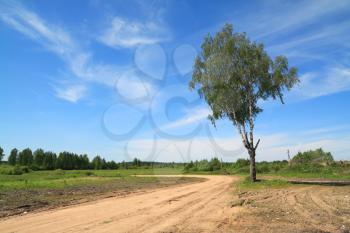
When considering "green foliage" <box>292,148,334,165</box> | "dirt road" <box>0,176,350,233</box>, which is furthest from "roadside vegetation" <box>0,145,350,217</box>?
"dirt road" <box>0,176,350,233</box>

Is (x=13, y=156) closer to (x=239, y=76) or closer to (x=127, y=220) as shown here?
(x=239, y=76)

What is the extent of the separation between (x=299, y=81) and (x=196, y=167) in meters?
53.8

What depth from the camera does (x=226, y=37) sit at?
105ft

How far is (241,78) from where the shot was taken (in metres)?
30.8

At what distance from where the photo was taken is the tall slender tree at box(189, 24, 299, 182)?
99.4 ft

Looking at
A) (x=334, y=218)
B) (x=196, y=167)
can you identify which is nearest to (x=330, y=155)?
(x=196, y=167)

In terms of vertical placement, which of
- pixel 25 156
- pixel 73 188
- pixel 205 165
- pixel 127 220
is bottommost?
pixel 127 220

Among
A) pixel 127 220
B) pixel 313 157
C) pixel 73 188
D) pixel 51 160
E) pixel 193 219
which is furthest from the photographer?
pixel 51 160

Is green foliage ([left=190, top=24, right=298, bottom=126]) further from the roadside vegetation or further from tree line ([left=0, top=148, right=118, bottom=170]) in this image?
tree line ([left=0, top=148, right=118, bottom=170])

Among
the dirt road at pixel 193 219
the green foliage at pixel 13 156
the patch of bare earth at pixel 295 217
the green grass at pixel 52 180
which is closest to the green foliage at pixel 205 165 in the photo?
the green grass at pixel 52 180

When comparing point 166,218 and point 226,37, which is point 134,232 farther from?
point 226,37

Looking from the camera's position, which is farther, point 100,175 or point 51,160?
point 51,160

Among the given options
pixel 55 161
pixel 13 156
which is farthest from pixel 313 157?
pixel 13 156

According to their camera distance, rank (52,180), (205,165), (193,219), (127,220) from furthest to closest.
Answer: (205,165) < (52,180) < (193,219) < (127,220)
